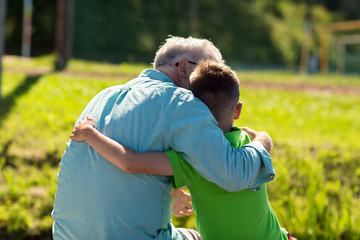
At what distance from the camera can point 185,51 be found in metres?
2.13

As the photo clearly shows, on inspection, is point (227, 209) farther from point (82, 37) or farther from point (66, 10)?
point (82, 37)

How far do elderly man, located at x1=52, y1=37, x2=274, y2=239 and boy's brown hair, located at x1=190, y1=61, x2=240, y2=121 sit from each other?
11 cm

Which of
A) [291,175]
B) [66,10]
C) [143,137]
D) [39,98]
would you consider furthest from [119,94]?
[66,10]

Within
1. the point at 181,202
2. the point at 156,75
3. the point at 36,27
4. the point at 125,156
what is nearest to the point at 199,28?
the point at 36,27

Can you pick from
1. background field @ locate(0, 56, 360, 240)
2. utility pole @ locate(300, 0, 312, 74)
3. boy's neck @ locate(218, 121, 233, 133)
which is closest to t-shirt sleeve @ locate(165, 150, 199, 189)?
boy's neck @ locate(218, 121, 233, 133)

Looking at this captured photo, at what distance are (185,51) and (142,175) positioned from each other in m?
0.60

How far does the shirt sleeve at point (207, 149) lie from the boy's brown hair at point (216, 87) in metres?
0.12

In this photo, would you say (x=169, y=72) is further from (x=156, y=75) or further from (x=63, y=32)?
(x=63, y=32)

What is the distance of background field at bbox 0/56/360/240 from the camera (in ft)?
12.3

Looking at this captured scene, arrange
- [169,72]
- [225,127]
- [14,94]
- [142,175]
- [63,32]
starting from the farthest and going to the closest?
[63,32] < [14,94] < [169,72] < [225,127] < [142,175]

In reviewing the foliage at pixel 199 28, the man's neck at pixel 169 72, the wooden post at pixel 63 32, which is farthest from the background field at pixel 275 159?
the foliage at pixel 199 28

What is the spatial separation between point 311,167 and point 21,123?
A: 3.11m

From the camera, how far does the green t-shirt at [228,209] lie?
1.91 m

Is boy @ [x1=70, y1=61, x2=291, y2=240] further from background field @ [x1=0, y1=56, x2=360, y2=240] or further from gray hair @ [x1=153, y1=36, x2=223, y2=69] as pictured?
background field @ [x1=0, y1=56, x2=360, y2=240]
